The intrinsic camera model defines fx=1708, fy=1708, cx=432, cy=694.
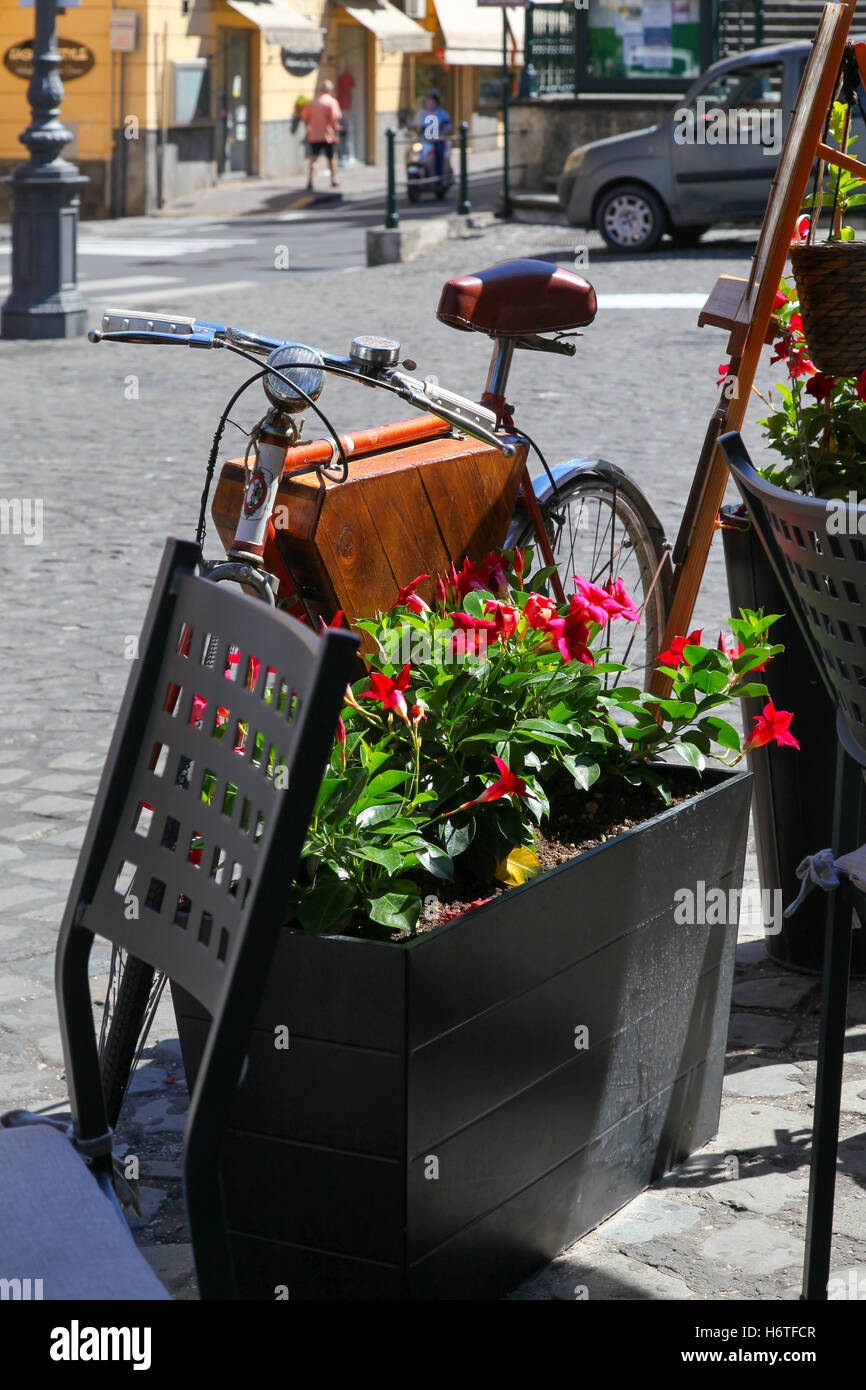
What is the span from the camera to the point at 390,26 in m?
39.0

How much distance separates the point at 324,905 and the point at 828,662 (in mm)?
703

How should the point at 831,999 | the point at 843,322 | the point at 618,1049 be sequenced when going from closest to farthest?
1. the point at 831,999
2. the point at 618,1049
3. the point at 843,322

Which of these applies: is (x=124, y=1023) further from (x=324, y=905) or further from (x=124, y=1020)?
(x=324, y=905)

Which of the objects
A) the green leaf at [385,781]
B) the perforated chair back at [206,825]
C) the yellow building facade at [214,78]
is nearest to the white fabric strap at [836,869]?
the green leaf at [385,781]

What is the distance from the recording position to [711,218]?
1839 centimetres

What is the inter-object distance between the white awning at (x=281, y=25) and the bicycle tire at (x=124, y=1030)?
32.4m

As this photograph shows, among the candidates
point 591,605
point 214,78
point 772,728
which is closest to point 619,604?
point 591,605

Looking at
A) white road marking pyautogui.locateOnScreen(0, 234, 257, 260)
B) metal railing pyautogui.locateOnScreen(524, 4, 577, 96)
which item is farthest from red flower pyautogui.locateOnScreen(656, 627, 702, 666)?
metal railing pyautogui.locateOnScreen(524, 4, 577, 96)

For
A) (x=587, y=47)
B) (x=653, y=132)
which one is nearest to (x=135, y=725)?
(x=653, y=132)

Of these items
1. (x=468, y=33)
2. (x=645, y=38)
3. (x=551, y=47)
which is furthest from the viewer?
(x=468, y=33)

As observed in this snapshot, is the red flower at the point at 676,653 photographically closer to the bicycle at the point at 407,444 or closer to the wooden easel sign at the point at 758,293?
the bicycle at the point at 407,444

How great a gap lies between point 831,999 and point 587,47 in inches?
925

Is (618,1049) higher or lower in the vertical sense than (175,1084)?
higher
